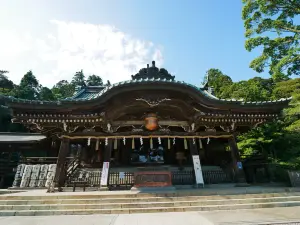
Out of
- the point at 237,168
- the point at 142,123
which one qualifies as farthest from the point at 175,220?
the point at 237,168

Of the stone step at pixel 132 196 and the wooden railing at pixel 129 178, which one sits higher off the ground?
the wooden railing at pixel 129 178

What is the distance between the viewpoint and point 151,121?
9.94 meters

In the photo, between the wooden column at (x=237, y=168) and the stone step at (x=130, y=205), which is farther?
the wooden column at (x=237, y=168)

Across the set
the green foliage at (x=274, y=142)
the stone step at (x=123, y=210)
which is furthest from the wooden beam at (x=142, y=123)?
the green foliage at (x=274, y=142)

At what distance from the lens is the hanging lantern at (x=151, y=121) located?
9938 mm

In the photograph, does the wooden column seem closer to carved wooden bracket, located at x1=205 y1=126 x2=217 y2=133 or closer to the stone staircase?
carved wooden bracket, located at x1=205 y1=126 x2=217 y2=133

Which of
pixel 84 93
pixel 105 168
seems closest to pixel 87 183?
pixel 105 168

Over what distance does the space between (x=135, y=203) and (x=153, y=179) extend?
2.41 m

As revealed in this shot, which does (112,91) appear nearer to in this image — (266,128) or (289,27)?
(266,128)

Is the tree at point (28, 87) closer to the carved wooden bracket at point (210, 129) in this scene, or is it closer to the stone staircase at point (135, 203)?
the stone staircase at point (135, 203)

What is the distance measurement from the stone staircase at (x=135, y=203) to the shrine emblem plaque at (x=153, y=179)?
1508mm

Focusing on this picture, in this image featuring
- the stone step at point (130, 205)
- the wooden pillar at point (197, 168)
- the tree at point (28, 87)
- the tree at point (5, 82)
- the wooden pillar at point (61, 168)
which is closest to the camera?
the stone step at point (130, 205)

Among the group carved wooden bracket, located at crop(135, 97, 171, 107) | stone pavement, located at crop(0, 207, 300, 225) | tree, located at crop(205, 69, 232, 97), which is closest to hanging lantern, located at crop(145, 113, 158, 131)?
carved wooden bracket, located at crop(135, 97, 171, 107)

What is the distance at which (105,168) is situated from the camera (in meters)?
9.66
